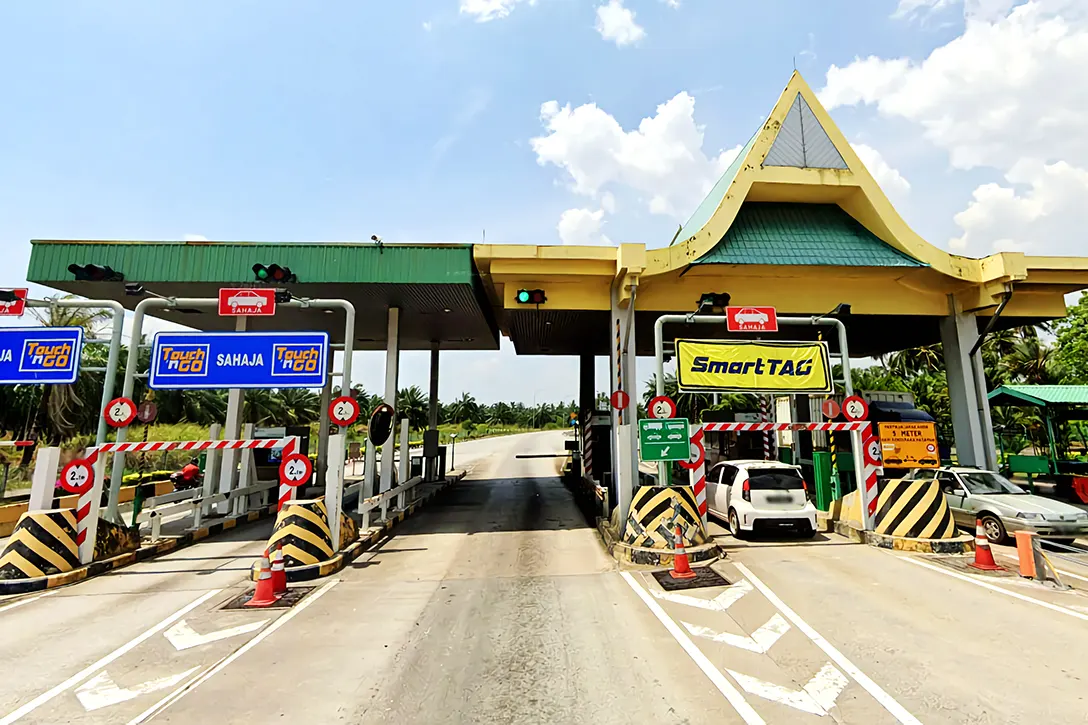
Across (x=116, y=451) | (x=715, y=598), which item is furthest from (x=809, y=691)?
(x=116, y=451)

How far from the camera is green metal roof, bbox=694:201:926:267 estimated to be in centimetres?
1348

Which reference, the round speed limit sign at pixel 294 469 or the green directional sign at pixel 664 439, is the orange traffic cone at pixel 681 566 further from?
the round speed limit sign at pixel 294 469

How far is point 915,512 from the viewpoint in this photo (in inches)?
389

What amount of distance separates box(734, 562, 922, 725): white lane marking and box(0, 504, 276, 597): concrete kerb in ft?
35.3

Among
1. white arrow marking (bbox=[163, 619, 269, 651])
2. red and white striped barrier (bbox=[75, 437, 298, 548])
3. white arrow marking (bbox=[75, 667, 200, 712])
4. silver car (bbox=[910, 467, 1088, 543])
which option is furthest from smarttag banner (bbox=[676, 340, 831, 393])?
white arrow marking (bbox=[75, 667, 200, 712])

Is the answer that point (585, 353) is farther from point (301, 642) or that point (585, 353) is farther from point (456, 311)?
point (301, 642)

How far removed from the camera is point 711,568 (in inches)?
336

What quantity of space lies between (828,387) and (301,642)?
10.7 metres

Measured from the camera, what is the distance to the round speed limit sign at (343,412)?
9734 millimetres

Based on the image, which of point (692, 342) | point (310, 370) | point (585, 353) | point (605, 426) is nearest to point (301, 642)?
point (310, 370)

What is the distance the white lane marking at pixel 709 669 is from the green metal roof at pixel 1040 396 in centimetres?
1776

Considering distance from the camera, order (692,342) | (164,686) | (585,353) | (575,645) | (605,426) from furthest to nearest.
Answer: (585,353) < (605,426) < (692,342) < (575,645) < (164,686)

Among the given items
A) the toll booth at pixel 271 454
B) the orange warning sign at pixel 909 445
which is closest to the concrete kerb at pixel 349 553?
the toll booth at pixel 271 454

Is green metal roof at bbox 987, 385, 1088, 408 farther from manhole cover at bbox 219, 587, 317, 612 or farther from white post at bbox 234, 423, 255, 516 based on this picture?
white post at bbox 234, 423, 255, 516
